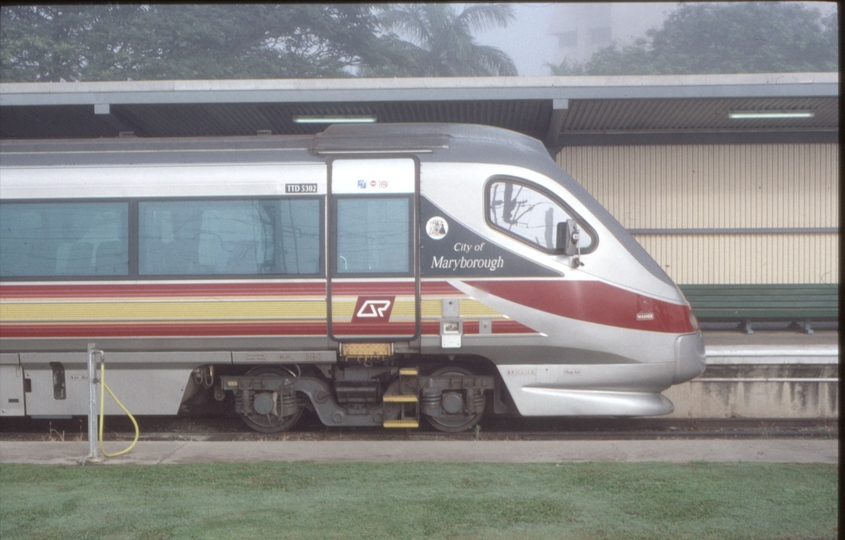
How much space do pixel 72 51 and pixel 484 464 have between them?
27.6 meters

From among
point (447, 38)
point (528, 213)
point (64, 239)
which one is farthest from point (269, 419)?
point (447, 38)

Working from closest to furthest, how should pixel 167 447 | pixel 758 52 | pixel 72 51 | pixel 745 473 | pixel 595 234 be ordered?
pixel 745 473, pixel 167 447, pixel 595 234, pixel 72 51, pixel 758 52

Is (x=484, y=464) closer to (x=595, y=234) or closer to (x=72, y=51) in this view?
(x=595, y=234)

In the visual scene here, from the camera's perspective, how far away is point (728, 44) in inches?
1565

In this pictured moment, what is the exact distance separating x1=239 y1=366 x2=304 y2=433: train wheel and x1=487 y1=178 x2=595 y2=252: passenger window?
273 cm

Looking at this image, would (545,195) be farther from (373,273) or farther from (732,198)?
(732,198)

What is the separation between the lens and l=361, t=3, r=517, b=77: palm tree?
135 feet

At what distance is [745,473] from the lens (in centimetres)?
634

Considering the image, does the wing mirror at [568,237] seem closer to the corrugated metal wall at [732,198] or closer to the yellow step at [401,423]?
the yellow step at [401,423]

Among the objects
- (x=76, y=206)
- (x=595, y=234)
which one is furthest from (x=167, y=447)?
(x=595, y=234)

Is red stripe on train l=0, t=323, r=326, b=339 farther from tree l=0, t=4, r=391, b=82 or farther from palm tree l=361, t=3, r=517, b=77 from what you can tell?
palm tree l=361, t=3, r=517, b=77

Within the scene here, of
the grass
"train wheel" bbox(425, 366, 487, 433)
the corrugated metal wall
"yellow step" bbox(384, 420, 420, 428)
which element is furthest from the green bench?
the grass

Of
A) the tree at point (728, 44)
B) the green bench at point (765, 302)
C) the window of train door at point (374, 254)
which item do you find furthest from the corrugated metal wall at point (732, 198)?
the tree at point (728, 44)

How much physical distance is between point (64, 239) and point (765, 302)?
1049cm
